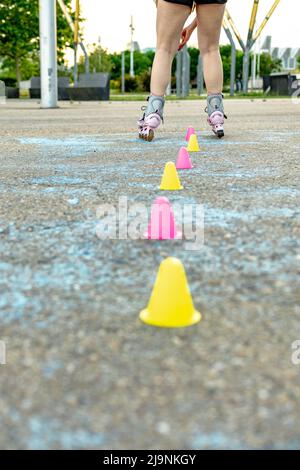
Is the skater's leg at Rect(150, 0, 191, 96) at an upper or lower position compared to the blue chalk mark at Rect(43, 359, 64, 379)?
upper

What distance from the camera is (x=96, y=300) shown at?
152 centimetres

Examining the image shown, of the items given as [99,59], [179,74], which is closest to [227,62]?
[99,59]

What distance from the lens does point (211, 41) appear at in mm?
5230

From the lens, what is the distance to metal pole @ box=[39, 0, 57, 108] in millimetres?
12531

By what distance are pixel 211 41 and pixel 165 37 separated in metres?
0.40

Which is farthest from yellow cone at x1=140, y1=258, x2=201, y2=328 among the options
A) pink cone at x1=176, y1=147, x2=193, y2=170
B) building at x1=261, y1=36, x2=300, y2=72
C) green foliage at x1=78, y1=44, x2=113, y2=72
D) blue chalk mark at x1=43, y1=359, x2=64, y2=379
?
building at x1=261, y1=36, x2=300, y2=72

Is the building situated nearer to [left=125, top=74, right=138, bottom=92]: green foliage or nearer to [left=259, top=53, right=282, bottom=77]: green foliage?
[left=259, top=53, right=282, bottom=77]: green foliage

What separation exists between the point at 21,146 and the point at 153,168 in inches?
76.5

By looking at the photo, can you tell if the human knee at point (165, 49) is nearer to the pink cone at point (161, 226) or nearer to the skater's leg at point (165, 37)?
the skater's leg at point (165, 37)

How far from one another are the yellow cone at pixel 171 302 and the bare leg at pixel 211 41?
405cm

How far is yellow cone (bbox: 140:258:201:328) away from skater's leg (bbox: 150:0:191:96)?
13.1 feet

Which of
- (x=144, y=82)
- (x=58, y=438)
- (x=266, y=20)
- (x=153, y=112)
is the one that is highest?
(x=266, y=20)

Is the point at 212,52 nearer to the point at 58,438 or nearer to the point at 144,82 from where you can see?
the point at 58,438

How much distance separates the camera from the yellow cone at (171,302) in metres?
1.36
